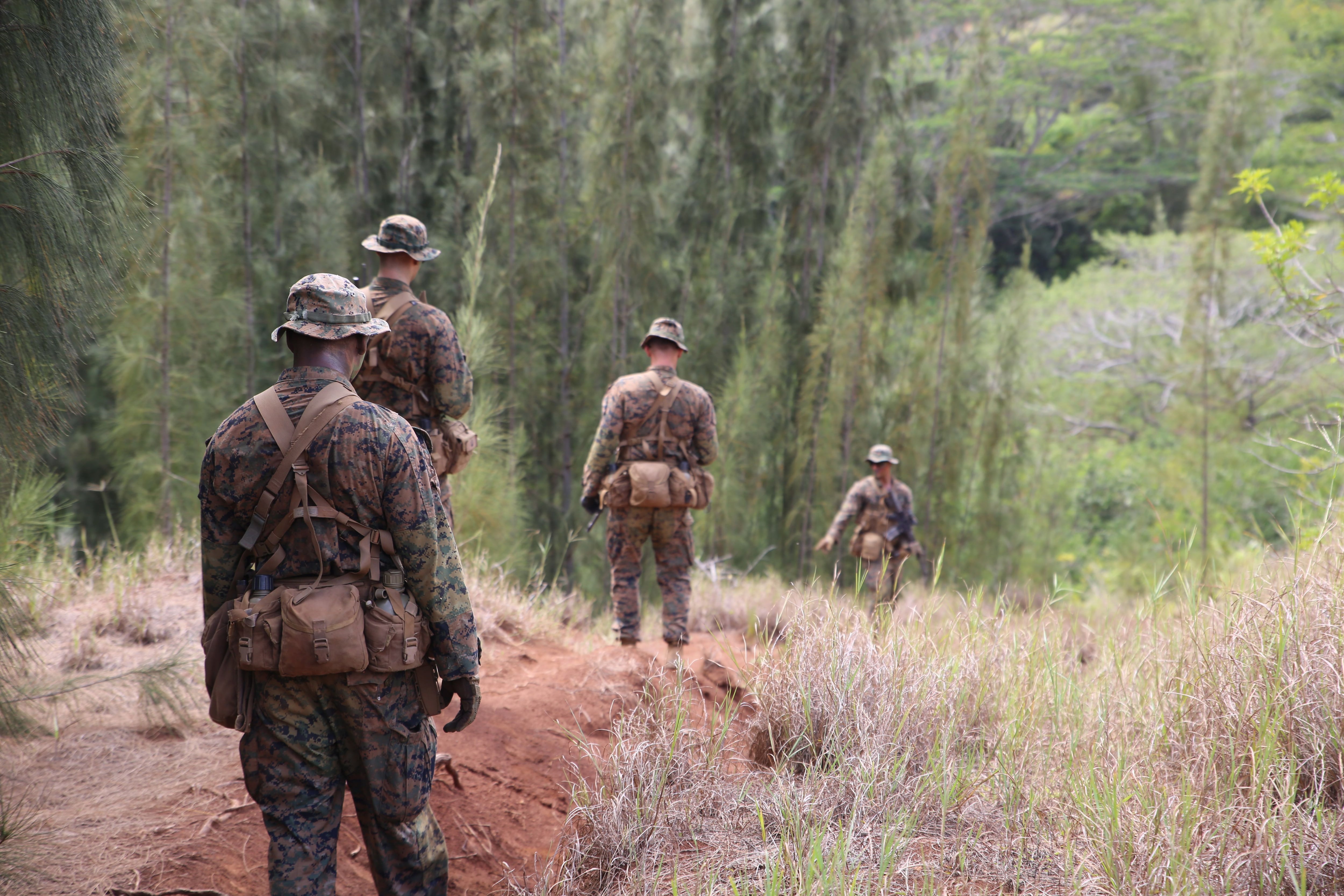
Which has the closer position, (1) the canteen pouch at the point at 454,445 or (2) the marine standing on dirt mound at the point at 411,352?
(2) the marine standing on dirt mound at the point at 411,352

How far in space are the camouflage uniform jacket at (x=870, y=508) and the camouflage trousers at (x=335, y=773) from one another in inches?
256

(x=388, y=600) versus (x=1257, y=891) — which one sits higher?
(x=388, y=600)

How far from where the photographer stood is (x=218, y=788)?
3607mm

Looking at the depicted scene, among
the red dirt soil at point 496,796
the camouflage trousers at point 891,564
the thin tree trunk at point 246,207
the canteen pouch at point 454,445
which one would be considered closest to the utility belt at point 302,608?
the red dirt soil at point 496,796

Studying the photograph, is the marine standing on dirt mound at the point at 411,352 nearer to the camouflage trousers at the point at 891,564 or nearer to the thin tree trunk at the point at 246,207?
the camouflage trousers at the point at 891,564

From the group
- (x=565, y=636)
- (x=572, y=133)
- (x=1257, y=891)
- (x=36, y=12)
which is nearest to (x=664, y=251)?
(x=572, y=133)

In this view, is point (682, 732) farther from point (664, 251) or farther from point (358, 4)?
point (358, 4)

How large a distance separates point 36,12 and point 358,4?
9.63m

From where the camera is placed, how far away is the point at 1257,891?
242 centimetres

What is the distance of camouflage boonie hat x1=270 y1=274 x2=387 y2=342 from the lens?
2551 mm

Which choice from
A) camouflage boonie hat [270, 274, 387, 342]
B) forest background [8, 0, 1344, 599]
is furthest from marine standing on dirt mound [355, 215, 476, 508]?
forest background [8, 0, 1344, 599]

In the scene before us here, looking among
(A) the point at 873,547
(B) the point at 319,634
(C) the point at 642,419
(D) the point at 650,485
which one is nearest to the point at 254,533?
(B) the point at 319,634

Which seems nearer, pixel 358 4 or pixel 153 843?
pixel 153 843

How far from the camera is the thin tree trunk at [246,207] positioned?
383 inches
